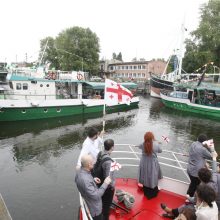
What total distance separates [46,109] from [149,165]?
67.9ft

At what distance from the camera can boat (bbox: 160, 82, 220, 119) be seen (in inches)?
1252

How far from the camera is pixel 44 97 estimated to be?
26609 millimetres

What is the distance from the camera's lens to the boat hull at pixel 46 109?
23.9 m

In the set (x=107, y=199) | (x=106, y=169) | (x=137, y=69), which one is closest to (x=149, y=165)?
(x=107, y=199)

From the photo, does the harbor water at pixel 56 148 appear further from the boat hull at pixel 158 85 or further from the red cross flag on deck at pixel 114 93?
the boat hull at pixel 158 85

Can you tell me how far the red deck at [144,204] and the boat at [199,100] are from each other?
1004 inches

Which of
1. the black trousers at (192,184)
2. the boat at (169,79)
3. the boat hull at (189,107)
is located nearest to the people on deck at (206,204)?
the black trousers at (192,184)

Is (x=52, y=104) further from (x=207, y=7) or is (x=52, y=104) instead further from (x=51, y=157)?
(x=207, y=7)

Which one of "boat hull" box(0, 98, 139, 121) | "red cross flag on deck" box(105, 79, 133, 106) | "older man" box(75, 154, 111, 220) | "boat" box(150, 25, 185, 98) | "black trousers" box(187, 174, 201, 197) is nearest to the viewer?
"older man" box(75, 154, 111, 220)

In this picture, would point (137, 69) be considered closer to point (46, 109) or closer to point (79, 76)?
point (79, 76)

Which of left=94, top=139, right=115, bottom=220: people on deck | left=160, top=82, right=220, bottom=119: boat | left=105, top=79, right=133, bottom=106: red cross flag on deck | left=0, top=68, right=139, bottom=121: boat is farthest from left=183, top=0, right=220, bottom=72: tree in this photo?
left=94, top=139, right=115, bottom=220: people on deck

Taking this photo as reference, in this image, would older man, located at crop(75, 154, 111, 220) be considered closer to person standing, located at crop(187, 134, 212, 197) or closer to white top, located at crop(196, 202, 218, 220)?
white top, located at crop(196, 202, 218, 220)

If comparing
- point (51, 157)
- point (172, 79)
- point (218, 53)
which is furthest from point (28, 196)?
point (218, 53)

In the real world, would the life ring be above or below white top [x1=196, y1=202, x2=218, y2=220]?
above
